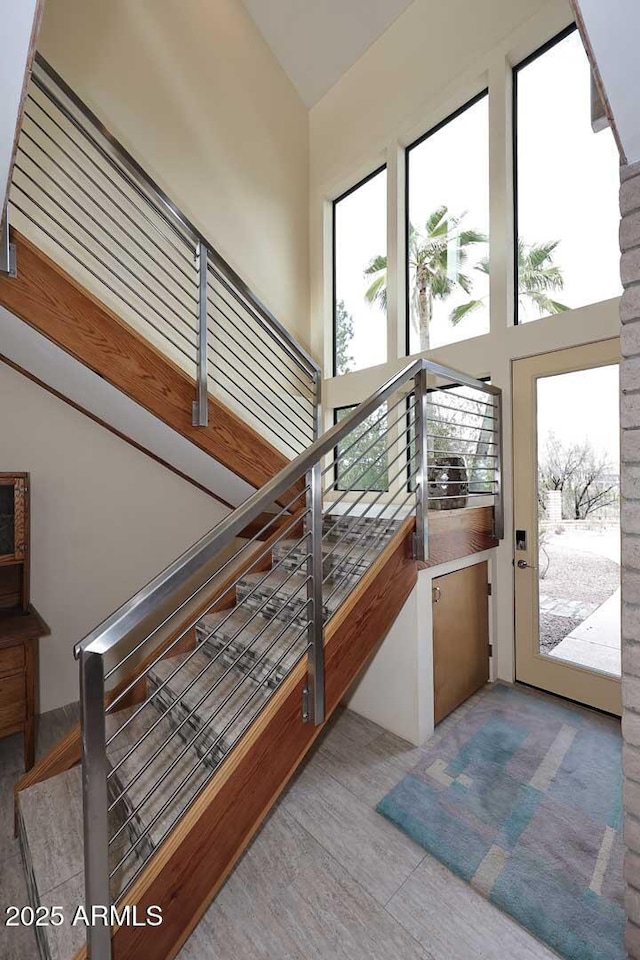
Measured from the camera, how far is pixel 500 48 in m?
2.87

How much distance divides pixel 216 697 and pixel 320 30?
17.0ft

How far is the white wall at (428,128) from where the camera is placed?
2.76 meters

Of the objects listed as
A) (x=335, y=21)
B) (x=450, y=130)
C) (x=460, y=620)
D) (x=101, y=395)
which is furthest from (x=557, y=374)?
(x=335, y=21)

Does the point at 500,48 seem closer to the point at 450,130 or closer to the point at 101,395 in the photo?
the point at 450,130

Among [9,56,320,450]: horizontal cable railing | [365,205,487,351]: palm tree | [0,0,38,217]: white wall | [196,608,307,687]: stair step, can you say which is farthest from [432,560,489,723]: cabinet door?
[0,0,38,217]: white wall

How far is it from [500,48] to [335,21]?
1.65 m

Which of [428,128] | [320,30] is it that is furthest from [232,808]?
[320,30]

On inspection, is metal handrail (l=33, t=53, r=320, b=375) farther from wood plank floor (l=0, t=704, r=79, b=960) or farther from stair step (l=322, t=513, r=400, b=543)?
wood plank floor (l=0, t=704, r=79, b=960)

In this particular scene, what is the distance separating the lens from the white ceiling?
353 centimetres

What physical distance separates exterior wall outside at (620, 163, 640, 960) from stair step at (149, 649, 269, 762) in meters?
1.12

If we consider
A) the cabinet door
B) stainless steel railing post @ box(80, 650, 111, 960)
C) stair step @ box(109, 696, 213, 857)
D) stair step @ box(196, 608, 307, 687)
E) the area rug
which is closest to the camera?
stainless steel railing post @ box(80, 650, 111, 960)

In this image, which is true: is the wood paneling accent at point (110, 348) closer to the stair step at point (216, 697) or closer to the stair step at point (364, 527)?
the stair step at point (364, 527)

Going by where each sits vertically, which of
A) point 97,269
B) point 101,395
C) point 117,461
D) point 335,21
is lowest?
point 117,461

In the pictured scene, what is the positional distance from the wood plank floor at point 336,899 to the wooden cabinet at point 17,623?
0.32 metres
